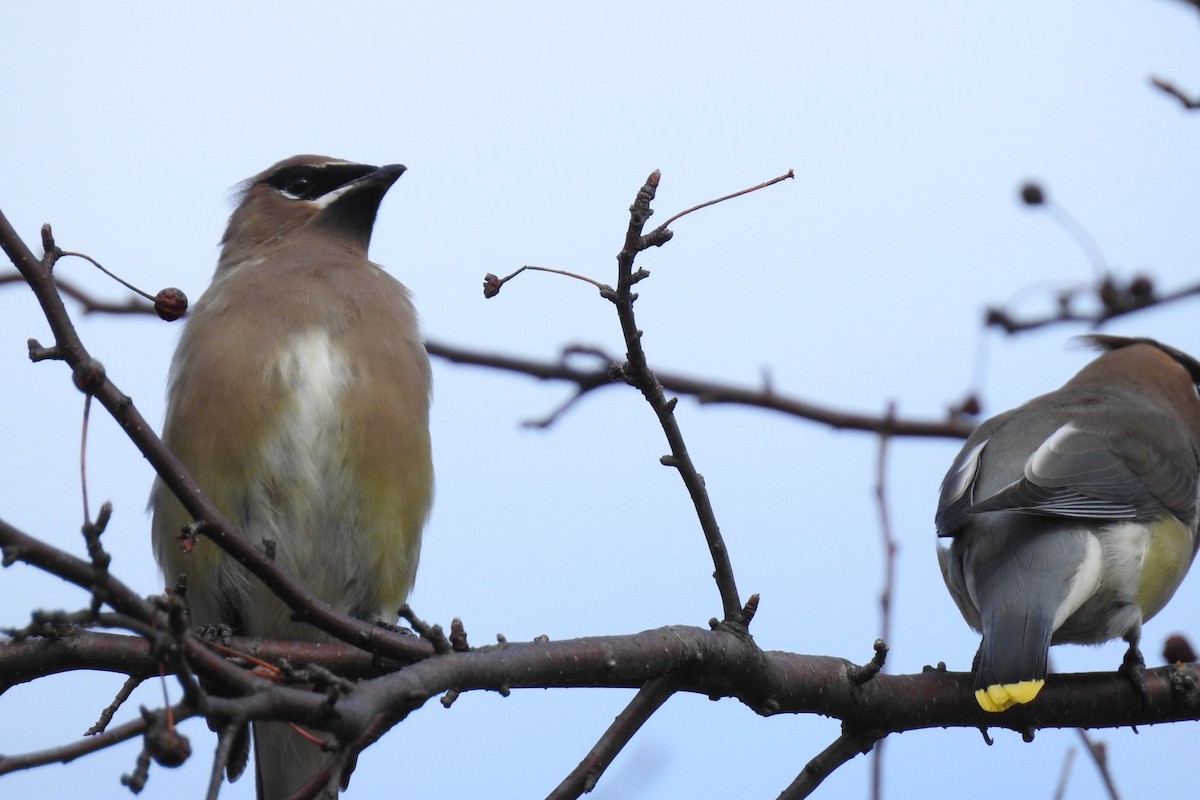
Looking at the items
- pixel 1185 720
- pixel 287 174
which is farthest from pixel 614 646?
pixel 287 174

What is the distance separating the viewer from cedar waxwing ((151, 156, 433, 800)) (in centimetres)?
380

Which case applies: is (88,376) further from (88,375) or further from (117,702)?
(117,702)

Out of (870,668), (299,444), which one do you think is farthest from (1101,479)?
(299,444)

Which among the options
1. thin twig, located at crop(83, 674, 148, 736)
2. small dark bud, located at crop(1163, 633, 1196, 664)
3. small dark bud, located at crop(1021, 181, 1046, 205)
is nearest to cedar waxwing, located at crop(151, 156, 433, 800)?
thin twig, located at crop(83, 674, 148, 736)

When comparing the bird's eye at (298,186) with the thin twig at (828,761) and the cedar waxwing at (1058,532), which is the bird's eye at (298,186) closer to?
the cedar waxwing at (1058,532)

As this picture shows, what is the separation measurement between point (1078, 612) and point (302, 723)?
9.12 ft

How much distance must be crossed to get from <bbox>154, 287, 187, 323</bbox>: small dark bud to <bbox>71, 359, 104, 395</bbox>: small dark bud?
488mm

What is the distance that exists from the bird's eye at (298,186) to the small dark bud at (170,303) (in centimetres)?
222

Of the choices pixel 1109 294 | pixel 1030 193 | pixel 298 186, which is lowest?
pixel 1109 294

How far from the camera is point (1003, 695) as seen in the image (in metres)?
3.26

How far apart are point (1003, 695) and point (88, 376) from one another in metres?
2.07

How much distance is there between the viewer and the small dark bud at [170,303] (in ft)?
8.69

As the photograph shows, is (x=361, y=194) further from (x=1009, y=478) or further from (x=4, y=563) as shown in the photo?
(x=4, y=563)

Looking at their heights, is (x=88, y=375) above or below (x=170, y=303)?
below
